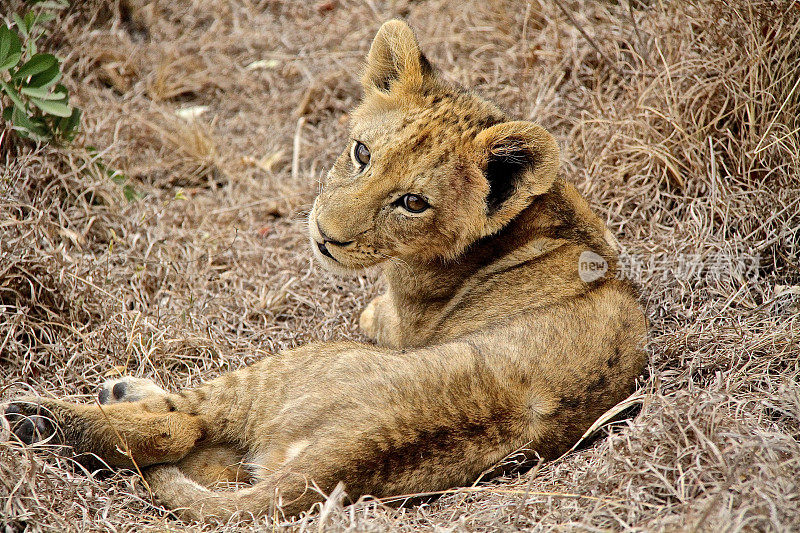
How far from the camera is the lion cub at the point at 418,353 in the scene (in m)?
3.17

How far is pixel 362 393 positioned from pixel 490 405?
0.58 metres

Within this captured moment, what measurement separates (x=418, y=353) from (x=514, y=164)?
1.18 m

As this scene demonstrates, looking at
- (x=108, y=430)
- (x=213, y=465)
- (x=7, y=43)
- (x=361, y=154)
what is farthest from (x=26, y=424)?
(x=7, y=43)

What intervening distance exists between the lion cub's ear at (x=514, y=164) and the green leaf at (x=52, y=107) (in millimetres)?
2924

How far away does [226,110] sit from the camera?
722 cm

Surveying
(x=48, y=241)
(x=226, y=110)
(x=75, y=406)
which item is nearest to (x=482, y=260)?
(x=75, y=406)

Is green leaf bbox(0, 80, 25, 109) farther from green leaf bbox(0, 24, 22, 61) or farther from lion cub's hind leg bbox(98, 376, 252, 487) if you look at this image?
lion cub's hind leg bbox(98, 376, 252, 487)

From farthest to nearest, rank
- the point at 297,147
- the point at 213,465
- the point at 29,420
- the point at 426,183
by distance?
the point at 297,147 < the point at 426,183 < the point at 213,465 < the point at 29,420

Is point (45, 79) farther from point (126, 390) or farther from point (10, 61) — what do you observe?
point (126, 390)

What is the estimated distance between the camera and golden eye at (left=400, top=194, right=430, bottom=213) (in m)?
3.86

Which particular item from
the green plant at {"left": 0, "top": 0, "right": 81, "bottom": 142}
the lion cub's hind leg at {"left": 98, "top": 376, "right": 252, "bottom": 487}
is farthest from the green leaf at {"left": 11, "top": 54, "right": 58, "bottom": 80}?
the lion cub's hind leg at {"left": 98, "top": 376, "right": 252, "bottom": 487}

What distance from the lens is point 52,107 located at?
4.89 metres

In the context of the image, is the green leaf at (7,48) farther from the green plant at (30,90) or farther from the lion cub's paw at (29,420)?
the lion cub's paw at (29,420)

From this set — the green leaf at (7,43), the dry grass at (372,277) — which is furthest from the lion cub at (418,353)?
the green leaf at (7,43)
